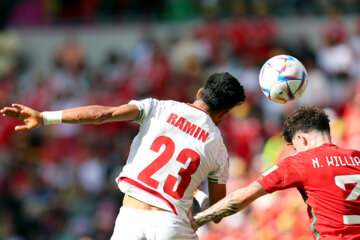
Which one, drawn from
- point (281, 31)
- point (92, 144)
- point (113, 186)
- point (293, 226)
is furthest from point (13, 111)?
point (281, 31)

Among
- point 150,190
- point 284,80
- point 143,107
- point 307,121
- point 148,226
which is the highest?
point 284,80

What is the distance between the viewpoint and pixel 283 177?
205 inches

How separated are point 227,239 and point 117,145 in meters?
4.69

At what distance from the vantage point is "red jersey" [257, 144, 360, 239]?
16.9ft

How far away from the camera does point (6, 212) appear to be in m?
13.3

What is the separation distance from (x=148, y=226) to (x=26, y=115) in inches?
53.2

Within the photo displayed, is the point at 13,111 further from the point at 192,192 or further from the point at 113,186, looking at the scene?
the point at 113,186

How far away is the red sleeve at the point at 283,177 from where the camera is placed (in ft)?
17.1

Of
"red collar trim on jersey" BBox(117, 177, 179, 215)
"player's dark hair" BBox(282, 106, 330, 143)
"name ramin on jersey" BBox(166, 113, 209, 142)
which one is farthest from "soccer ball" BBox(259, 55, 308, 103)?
"red collar trim on jersey" BBox(117, 177, 179, 215)

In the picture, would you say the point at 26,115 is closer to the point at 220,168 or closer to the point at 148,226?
the point at 148,226

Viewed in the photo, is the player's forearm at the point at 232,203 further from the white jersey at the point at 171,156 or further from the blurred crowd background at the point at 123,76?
the blurred crowd background at the point at 123,76

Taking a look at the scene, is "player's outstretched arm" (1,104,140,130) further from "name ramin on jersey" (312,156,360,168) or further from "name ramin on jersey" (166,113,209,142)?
"name ramin on jersey" (312,156,360,168)

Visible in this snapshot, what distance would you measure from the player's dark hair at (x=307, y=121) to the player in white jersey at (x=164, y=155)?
53 centimetres

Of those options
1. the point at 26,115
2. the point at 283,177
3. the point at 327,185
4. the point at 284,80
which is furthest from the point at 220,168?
the point at 26,115
